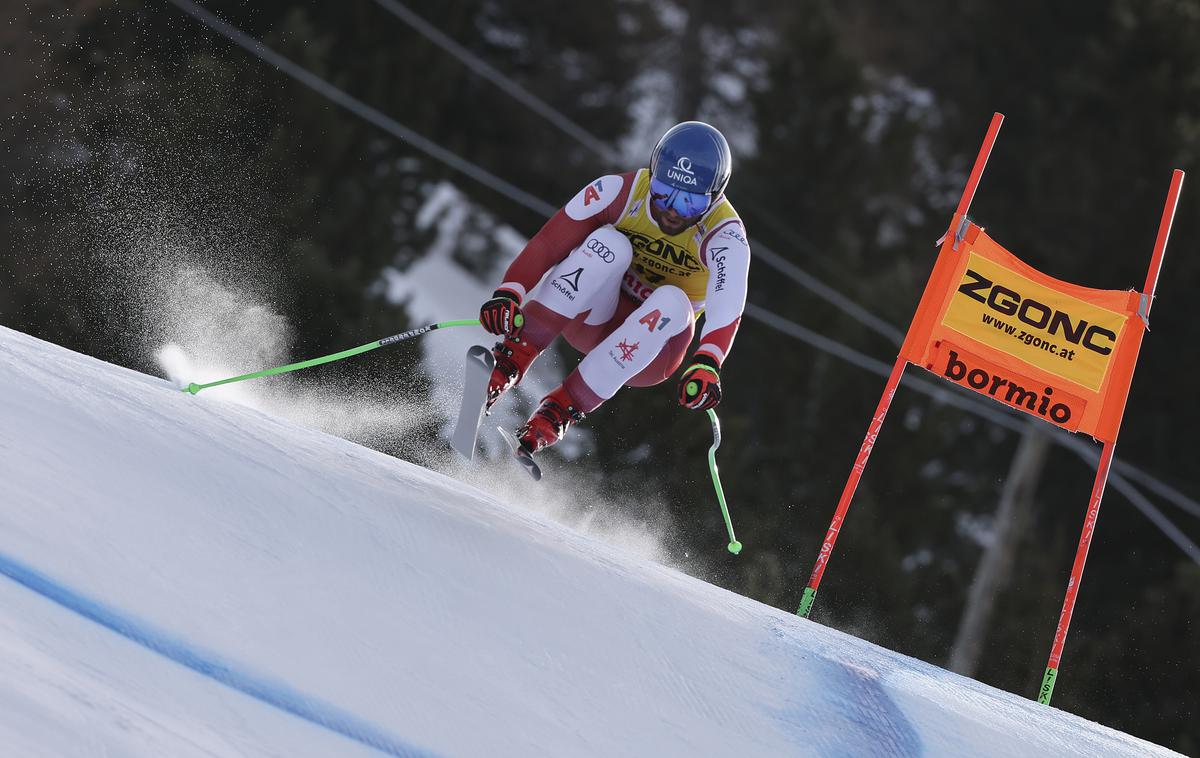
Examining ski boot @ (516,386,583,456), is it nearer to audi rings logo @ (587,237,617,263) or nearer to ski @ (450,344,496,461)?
ski @ (450,344,496,461)

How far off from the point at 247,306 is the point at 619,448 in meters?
2.87

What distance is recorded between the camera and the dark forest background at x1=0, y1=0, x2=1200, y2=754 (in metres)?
10.3

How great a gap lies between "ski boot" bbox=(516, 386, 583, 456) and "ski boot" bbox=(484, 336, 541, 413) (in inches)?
5.2

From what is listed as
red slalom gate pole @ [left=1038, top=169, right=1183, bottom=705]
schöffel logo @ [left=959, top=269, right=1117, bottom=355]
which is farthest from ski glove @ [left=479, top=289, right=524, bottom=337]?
red slalom gate pole @ [left=1038, top=169, right=1183, bottom=705]

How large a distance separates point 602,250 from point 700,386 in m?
Answer: 0.59

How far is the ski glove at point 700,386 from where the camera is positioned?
4.54 m

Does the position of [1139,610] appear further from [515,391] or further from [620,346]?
[620,346]

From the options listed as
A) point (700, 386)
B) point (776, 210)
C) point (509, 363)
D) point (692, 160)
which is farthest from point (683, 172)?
point (776, 210)

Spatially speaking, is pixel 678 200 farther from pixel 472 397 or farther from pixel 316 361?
pixel 316 361

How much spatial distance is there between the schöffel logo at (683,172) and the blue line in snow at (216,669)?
2.49 meters

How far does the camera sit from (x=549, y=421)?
476cm

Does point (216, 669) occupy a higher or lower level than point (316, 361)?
lower

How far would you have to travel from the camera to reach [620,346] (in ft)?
15.5

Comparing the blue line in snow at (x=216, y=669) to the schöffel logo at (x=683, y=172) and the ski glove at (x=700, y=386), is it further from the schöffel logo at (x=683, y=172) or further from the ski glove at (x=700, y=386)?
the schöffel logo at (x=683, y=172)
